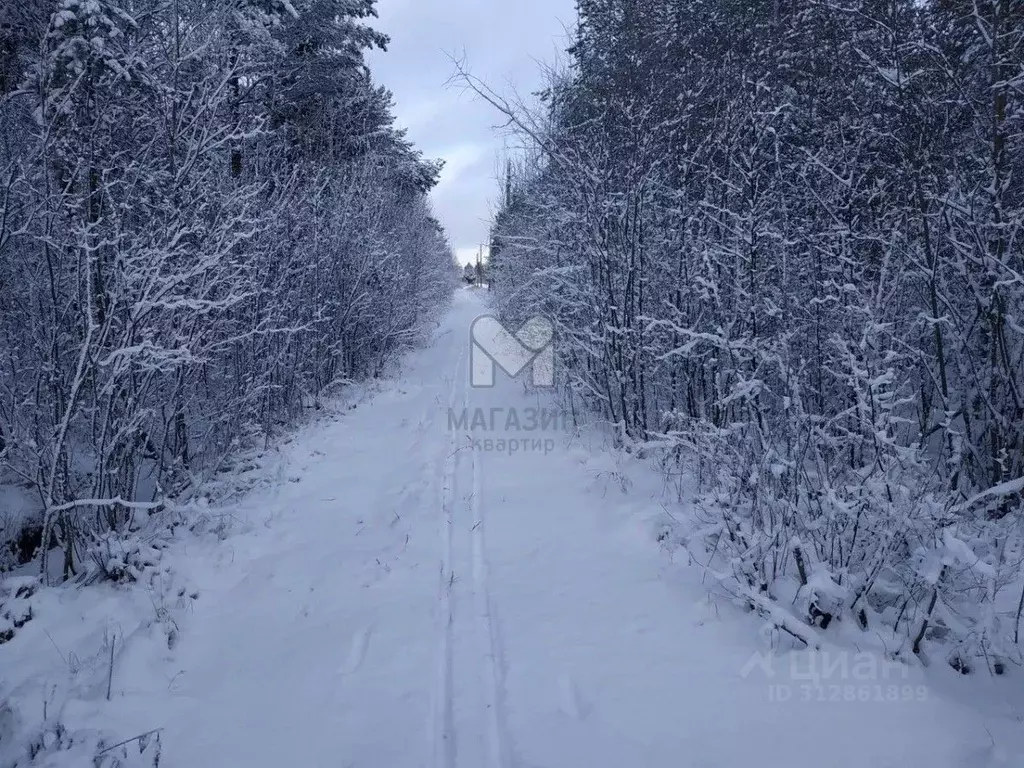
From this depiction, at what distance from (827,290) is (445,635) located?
17.1 ft

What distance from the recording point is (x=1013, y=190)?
541 centimetres

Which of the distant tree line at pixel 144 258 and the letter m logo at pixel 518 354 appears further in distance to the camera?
the letter m logo at pixel 518 354

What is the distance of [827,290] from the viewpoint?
5.96 m

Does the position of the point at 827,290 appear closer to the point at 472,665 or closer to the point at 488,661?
the point at 488,661

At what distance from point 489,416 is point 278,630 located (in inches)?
298

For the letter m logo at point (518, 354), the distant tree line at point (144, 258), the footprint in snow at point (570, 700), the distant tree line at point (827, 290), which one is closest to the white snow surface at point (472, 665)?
the footprint in snow at point (570, 700)

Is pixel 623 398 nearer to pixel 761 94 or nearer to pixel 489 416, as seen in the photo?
pixel 489 416

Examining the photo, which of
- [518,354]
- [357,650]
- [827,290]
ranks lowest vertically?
[357,650]

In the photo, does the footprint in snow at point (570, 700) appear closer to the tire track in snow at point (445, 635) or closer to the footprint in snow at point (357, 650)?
the tire track in snow at point (445, 635)

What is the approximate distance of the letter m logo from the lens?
1438cm

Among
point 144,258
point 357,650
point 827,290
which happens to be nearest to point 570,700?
point 357,650

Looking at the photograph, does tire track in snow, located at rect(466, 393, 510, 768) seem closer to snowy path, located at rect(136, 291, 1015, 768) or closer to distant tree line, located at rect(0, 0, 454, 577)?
snowy path, located at rect(136, 291, 1015, 768)

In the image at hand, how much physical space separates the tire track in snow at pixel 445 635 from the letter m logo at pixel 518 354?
6336 mm

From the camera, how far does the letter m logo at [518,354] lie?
14383mm
